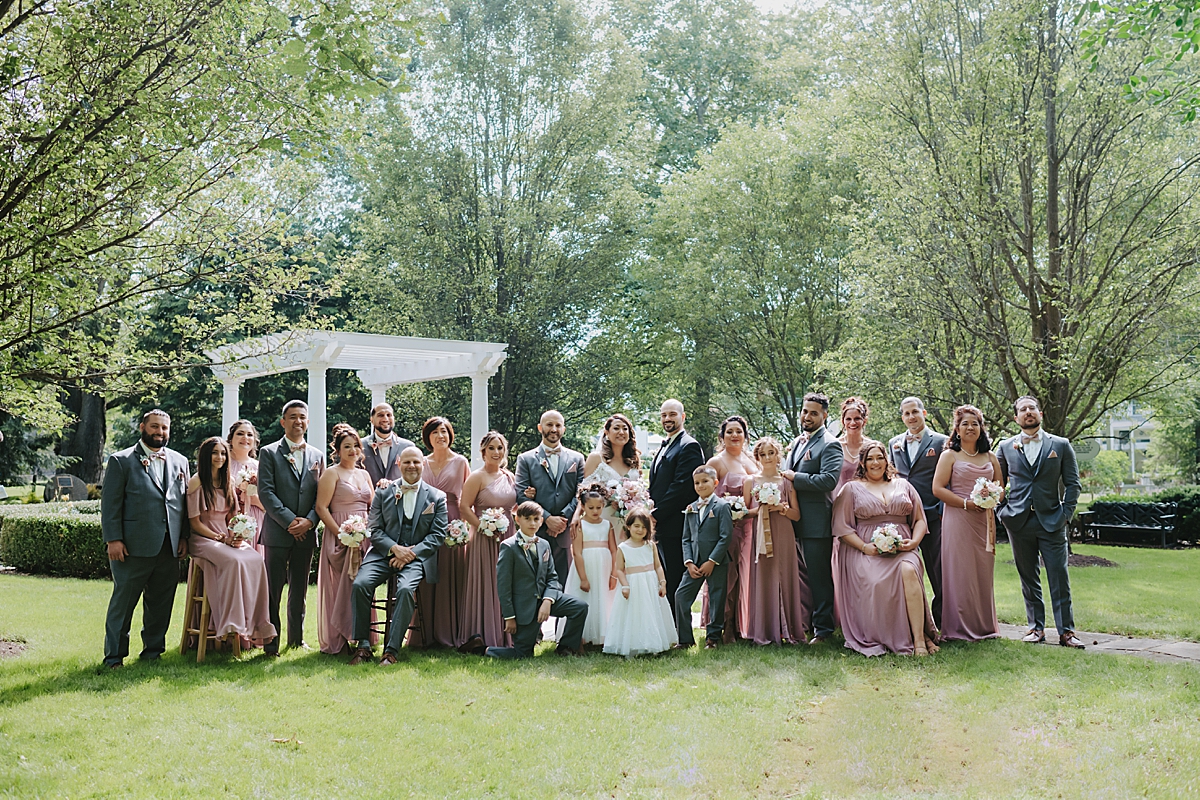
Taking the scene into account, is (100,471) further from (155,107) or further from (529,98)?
(155,107)

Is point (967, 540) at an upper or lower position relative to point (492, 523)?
lower

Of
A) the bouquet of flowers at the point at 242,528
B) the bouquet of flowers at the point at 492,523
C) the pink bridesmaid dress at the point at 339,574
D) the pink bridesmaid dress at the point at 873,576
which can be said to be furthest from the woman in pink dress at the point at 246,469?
the pink bridesmaid dress at the point at 873,576

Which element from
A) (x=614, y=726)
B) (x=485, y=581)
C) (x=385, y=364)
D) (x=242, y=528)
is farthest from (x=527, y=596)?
(x=385, y=364)

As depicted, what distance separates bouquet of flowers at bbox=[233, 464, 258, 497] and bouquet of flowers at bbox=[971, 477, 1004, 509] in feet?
19.5

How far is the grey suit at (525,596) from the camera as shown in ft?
24.4

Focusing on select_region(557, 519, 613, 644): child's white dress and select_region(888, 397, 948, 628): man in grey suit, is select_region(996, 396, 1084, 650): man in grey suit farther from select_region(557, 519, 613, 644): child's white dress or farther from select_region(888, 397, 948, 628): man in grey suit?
select_region(557, 519, 613, 644): child's white dress

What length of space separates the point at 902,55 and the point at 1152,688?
10212mm

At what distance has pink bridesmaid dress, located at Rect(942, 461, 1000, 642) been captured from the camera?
780 centimetres

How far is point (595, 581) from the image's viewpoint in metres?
7.81

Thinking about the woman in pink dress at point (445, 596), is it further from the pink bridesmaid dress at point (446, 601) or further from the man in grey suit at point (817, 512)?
the man in grey suit at point (817, 512)

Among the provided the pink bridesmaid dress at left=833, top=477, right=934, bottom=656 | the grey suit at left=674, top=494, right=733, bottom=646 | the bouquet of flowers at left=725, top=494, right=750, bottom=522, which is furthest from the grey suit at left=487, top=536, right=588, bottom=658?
the pink bridesmaid dress at left=833, top=477, right=934, bottom=656

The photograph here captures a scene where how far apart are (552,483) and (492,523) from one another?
0.71 metres

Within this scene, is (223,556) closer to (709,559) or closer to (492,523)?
(492,523)

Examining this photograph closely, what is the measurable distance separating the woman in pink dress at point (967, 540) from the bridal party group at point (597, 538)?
0.02m
